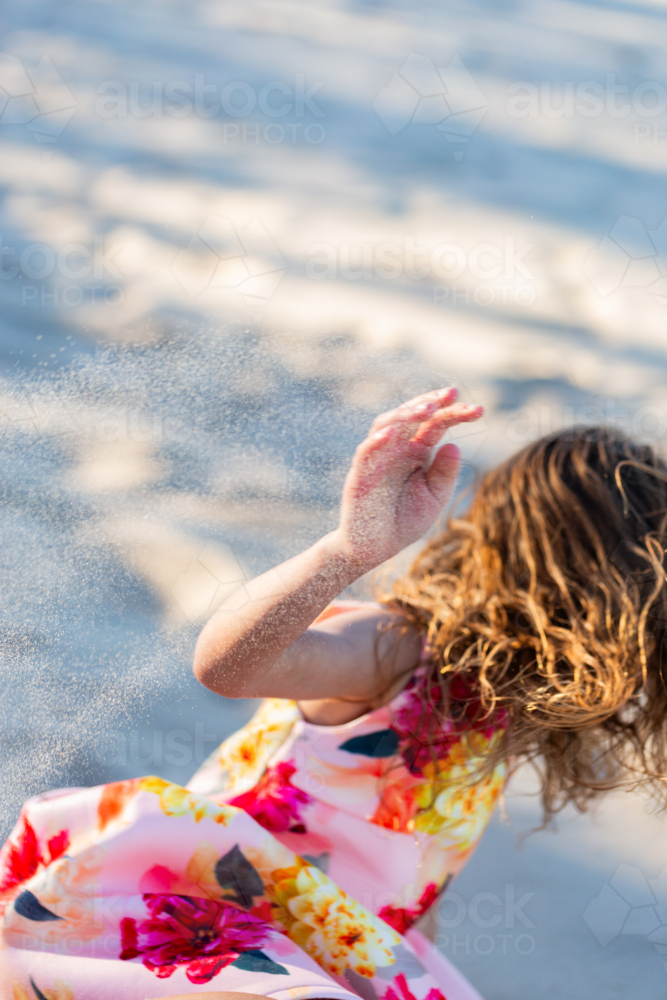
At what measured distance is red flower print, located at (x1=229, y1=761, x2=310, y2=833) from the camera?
2.31 ft

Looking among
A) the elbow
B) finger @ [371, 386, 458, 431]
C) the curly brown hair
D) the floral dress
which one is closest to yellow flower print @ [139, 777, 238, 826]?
the floral dress

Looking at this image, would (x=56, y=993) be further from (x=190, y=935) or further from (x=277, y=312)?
(x=277, y=312)

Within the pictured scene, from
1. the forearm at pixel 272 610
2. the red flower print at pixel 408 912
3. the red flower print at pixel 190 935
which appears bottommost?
the red flower print at pixel 408 912

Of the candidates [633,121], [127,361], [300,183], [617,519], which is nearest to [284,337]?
[127,361]

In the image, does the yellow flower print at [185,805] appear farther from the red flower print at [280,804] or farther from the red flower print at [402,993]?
the red flower print at [402,993]

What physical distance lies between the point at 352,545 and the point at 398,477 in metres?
0.06

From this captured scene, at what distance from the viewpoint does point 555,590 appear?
2.29 ft

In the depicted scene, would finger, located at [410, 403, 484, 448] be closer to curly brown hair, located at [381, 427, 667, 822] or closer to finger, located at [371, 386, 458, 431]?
finger, located at [371, 386, 458, 431]

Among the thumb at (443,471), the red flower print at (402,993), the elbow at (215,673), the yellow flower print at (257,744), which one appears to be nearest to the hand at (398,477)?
the thumb at (443,471)

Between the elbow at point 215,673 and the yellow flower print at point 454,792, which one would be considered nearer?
the elbow at point 215,673

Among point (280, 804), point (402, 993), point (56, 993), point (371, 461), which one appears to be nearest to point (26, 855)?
point (56, 993)

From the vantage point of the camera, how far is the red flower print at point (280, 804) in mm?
705

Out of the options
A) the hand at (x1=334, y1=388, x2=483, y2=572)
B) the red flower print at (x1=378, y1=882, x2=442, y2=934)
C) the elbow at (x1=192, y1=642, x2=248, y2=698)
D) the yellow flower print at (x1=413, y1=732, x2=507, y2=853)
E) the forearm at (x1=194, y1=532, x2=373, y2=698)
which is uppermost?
the hand at (x1=334, y1=388, x2=483, y2=572)

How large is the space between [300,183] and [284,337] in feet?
0.81
